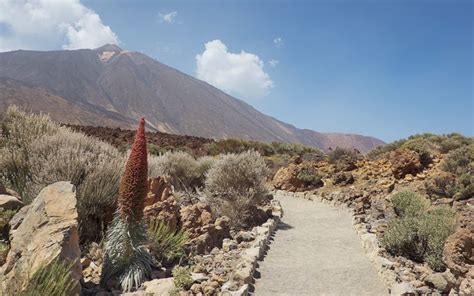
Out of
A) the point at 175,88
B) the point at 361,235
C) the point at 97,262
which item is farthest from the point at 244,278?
the point at 175,88

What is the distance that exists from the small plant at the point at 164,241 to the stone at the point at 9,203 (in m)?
1.85

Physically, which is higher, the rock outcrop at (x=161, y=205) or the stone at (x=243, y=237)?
the rock outcrop at (x=161, y=205)

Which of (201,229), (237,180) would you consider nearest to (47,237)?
(201,229)

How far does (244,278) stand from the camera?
562cm

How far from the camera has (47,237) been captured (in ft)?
14.9

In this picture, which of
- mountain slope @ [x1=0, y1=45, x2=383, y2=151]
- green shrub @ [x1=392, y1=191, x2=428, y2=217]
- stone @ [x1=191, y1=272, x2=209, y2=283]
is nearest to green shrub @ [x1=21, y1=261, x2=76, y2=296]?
stone @ [x1=191, y1=272, x2=209, y2=283]

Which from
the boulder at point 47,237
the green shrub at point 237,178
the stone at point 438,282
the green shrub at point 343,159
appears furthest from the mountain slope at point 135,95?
the boulder at point 47,237

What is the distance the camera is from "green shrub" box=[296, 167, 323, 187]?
614 inches

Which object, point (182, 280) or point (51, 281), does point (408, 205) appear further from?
point (51, 281)

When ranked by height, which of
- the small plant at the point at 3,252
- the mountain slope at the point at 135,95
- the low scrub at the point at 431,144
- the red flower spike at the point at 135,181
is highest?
the mountain slope at the point at 135,95

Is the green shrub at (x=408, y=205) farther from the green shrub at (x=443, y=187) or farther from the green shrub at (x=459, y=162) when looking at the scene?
the green shrub at (x=459, y=162)

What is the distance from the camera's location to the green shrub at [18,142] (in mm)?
6863

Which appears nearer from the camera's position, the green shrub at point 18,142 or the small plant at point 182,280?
the small plant at point 182,280

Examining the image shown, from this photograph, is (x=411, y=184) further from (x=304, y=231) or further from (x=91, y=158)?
(x=91, y=158)
